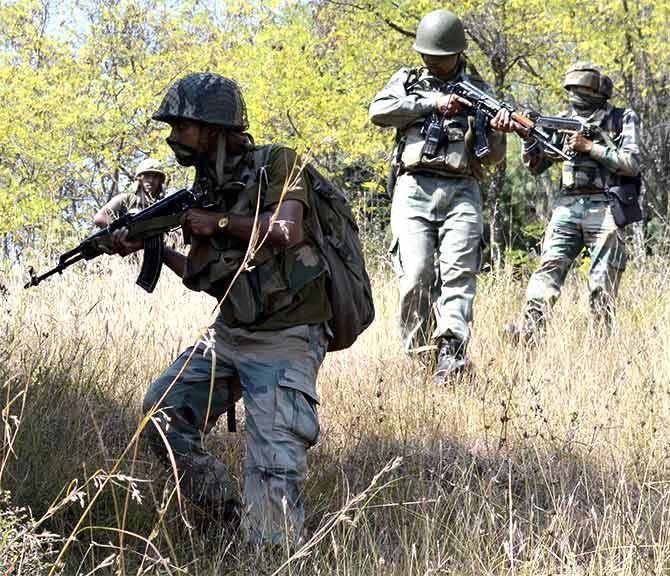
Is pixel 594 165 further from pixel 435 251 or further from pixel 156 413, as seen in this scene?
pixel 156 413

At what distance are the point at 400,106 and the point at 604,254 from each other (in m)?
1.99

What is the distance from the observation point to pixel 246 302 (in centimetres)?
352

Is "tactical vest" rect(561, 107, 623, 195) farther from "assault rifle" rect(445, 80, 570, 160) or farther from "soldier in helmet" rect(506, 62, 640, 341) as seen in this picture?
"assault rifle" rect(445, 80, 570, 160)

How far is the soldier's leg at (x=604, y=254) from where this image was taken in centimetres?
703

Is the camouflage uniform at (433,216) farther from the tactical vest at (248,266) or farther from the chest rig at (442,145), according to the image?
the tactical vest at (248,266)

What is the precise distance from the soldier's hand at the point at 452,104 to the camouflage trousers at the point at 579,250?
1586 millimetres

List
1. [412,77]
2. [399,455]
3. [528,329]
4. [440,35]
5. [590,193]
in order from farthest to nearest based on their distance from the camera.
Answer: [590,193] → [528,329] → [412,77] → [440,35] → [399,455]

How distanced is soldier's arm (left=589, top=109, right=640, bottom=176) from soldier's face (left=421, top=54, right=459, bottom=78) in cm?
136

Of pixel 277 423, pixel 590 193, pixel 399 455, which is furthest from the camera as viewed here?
pixel 590 193

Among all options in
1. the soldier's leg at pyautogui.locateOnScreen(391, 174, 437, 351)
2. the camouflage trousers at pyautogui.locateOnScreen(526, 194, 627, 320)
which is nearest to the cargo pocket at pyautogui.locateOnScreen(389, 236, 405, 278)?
the soldier's leg at pyautogui.locateOnScreen(391, 174, 437, 351)

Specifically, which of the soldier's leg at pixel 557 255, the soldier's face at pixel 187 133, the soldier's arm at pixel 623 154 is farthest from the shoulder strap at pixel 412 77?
the soldier's face at pixel 187 133

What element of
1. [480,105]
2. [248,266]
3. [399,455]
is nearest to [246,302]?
[248,266]

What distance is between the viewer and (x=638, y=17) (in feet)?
38.1

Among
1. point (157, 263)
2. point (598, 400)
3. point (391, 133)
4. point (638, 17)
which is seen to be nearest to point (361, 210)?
point (391, 133)
